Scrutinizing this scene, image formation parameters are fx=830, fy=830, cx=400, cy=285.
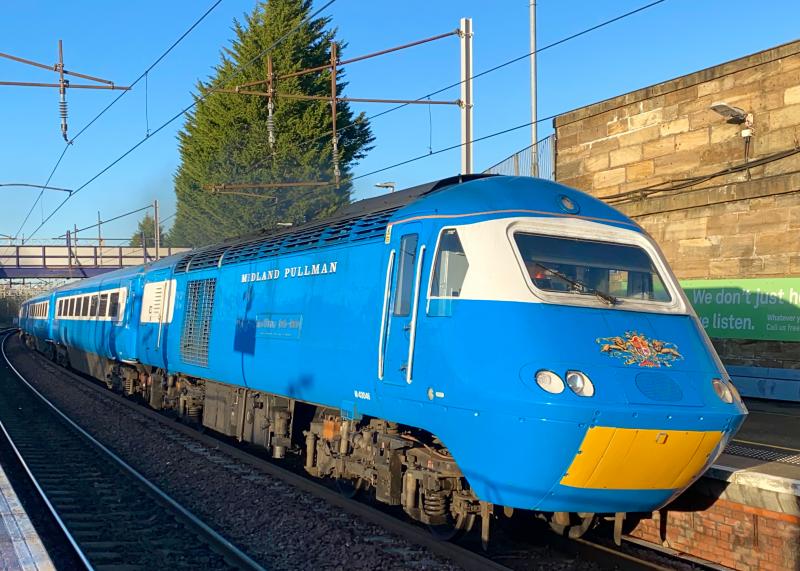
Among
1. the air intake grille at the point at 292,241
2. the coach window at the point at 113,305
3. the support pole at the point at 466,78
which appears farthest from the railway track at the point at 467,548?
the coach window at the point at 113,305

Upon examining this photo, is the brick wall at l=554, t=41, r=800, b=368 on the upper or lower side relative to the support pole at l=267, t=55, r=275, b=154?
lower

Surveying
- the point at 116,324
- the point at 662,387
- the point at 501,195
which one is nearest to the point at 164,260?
the point at 116,324

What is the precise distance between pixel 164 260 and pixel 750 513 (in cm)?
1420

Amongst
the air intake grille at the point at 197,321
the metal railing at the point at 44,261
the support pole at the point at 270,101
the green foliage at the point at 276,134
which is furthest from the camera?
the metal railing at the point at 44,261

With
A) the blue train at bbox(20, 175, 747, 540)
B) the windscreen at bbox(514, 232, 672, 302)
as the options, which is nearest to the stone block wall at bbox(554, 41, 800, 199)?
the windscreen at bbox(514, 232, 672, 302)

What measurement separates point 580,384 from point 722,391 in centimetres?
147

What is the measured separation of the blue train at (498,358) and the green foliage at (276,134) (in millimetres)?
28777

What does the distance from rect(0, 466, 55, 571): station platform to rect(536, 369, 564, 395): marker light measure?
4414 mm

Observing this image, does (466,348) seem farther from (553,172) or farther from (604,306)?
(553,172)

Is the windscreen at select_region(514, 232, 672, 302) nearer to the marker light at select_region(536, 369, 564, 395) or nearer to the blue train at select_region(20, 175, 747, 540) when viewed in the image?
the blue train at select_region(20, 175, 747, 540)

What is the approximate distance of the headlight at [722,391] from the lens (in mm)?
7034

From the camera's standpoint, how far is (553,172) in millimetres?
19969

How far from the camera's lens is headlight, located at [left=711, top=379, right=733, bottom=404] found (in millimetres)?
7034

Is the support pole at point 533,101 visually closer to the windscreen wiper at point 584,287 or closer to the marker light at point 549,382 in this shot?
the windscreen wiper at point 584,287
